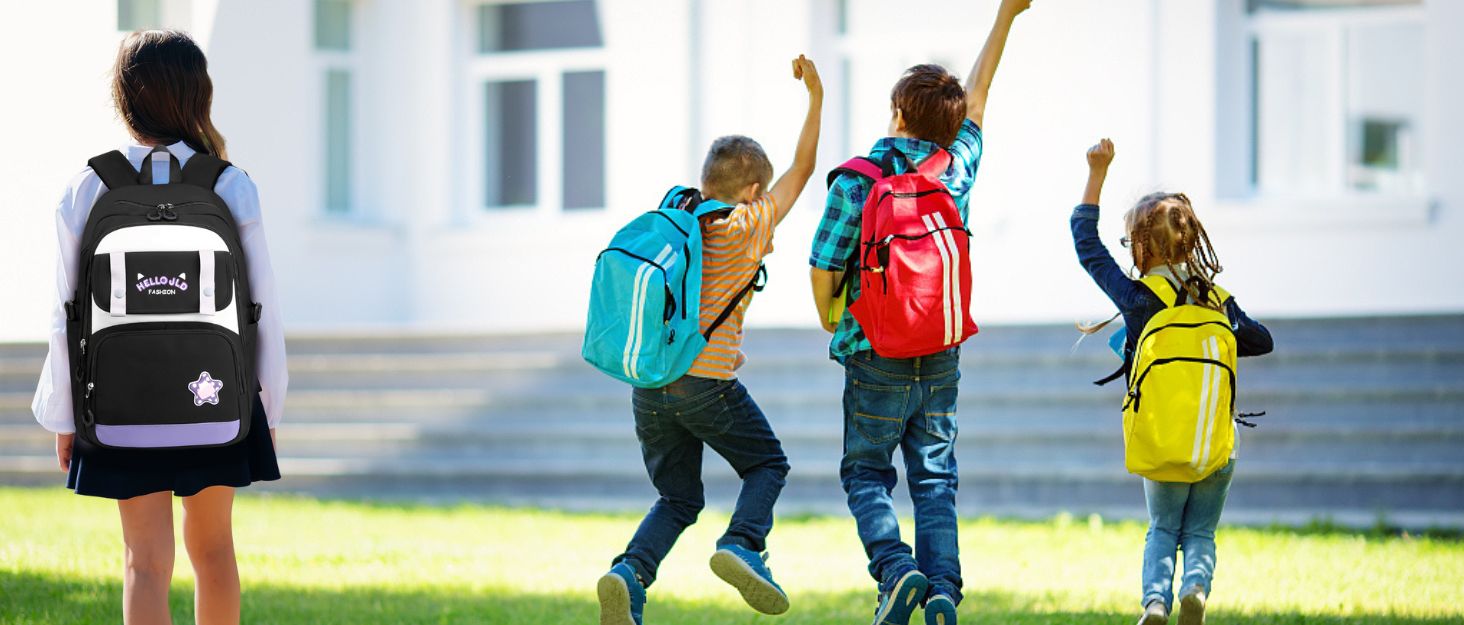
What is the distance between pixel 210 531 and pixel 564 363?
7.03 metres

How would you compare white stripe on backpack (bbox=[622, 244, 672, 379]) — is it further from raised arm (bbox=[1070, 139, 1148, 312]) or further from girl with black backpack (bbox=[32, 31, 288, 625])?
raised arm (bbox=[1070, 139, 1148, 312])

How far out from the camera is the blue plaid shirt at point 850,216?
4.51 meters

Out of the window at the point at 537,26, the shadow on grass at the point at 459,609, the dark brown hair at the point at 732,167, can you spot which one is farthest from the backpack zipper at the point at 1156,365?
the window at the point at 537,26

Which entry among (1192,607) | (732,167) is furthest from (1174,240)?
(732,167)

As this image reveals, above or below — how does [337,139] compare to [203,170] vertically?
above

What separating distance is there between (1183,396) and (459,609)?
8.61 feet

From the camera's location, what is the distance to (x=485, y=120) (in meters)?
13.7

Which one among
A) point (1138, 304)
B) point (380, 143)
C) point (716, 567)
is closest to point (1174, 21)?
point (380, 143)

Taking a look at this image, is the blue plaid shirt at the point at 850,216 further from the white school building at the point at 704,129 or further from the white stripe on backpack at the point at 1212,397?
the white school building at the point at 704,129

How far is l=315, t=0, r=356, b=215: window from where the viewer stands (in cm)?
1340

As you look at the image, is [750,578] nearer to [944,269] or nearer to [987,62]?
[944,269]

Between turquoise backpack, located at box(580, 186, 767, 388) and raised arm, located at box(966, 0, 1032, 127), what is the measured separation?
35.4 inches

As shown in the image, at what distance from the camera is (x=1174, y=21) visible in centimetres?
1154

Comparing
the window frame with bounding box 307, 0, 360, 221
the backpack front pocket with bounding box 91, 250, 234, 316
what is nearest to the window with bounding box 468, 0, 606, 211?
the window frame with bounding box 307, 0, 360, 221
